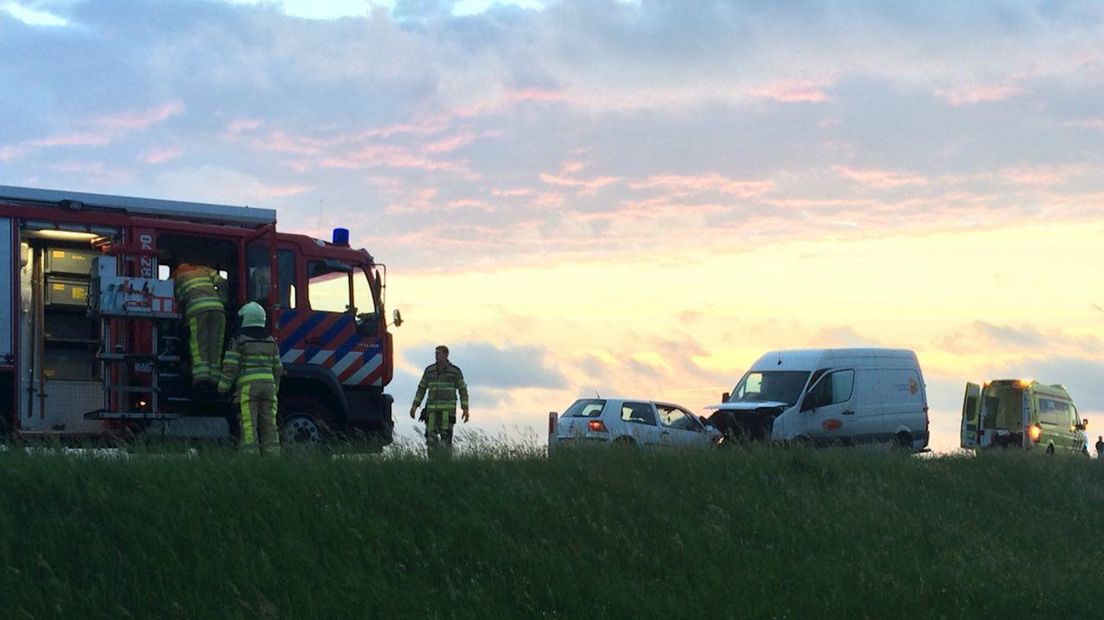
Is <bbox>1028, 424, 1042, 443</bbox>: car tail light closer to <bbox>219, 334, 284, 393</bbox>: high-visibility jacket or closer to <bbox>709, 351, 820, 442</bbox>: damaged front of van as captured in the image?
<bbox>709, 351, 820, 442</bbox>: damaged front of van

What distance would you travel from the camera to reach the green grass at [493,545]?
1047 cm

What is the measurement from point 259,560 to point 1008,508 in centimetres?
1016

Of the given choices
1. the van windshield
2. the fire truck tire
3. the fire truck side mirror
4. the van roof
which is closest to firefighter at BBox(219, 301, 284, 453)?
the fire truck tire

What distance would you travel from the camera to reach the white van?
25.5 metres

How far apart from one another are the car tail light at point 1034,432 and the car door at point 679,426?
10451 millimetres

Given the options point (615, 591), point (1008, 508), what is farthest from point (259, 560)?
point (1008, 508)

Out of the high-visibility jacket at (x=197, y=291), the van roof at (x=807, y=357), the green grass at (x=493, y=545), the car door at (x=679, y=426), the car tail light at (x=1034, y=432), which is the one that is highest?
the high-visibility jacket at (x=197, y=291)

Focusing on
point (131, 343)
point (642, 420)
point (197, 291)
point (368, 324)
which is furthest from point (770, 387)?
point (131, 343)

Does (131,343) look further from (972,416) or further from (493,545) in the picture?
(972,416)

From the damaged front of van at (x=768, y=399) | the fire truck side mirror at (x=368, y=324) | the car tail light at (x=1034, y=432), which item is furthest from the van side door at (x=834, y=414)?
the fire truck side mirror at (x=368, y=324)

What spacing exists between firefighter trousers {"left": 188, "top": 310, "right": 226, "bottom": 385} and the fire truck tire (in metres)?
1.41

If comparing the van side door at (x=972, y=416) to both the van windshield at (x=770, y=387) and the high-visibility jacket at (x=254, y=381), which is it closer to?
the van windshield at (x=770, y=387)

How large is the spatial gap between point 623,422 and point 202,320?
9140 millimetres

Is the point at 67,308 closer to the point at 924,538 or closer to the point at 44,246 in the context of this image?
the point at 44,246
